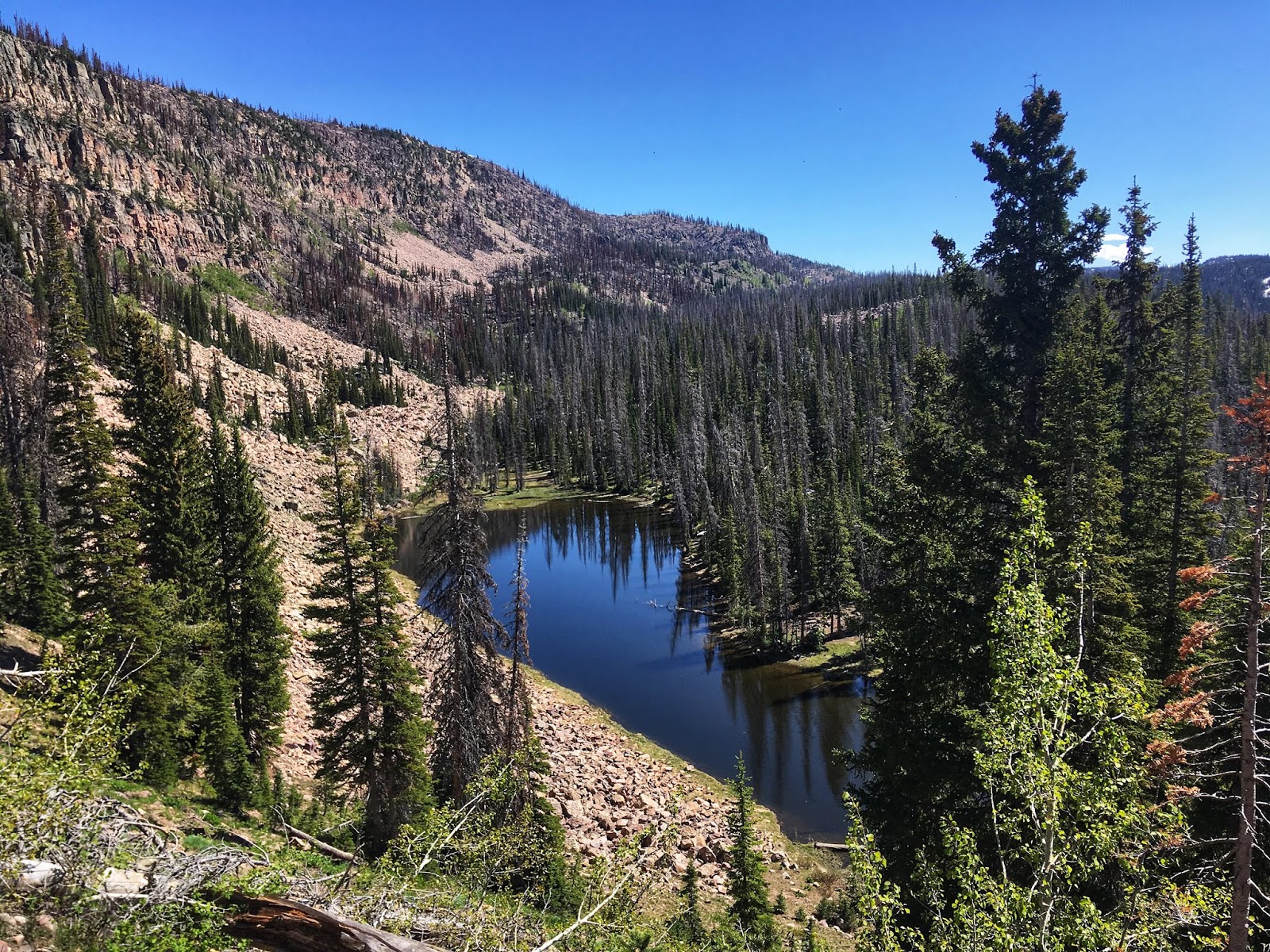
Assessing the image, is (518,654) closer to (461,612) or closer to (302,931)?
(461,612)

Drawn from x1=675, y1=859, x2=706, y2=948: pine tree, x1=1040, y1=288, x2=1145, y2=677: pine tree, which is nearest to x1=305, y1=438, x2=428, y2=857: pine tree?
x1=675, y1=859, x2=706, y2=948: pine tree

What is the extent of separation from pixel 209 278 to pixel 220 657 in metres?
148

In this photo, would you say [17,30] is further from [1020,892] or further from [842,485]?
[1020,892]

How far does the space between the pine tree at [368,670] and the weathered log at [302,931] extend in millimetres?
10841

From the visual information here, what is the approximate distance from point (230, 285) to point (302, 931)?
6537 inches

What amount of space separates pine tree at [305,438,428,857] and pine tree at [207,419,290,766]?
6138mm

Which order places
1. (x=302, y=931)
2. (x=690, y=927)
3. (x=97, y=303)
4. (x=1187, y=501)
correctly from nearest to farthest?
1. (x=302, y=931)
2. (x=690, y=927)
3. (x=1187, y=501)
4. (x=97, y=303)

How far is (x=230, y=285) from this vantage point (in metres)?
142

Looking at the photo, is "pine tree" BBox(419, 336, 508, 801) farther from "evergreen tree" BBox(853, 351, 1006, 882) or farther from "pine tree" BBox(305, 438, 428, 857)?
"evergreen tree" BBox(853, 351, 1006, 882)

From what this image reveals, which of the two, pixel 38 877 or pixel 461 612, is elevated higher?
pixel 461 612

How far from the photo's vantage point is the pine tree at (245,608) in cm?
2306

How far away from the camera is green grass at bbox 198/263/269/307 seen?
5404 inches

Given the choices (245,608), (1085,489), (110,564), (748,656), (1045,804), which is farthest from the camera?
(748,656)

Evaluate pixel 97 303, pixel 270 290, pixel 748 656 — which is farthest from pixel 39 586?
pixel 270 290
